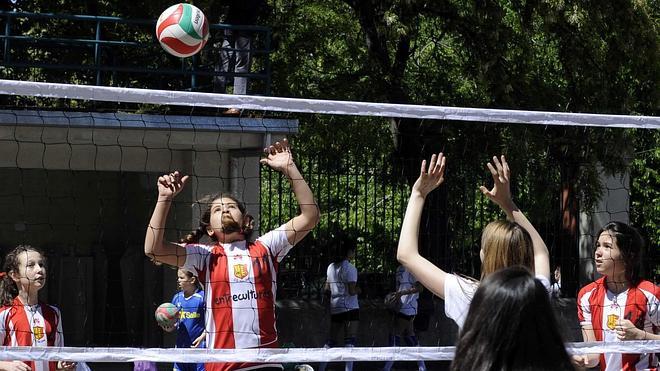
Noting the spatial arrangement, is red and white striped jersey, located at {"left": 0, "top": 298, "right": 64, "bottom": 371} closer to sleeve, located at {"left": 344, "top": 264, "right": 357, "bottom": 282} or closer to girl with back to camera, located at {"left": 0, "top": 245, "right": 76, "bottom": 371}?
girl with back to camera, located at {"left": 0, "top": 245, "right": 76, "bottom": 371}

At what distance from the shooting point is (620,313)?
5891 millimetres

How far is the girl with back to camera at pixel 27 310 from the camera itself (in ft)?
20.4

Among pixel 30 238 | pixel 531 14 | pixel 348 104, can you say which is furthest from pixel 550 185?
pixel 348 104

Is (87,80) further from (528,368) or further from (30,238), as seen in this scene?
(528,368)

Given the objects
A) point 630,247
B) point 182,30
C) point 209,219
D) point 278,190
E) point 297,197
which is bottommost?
point 630,247

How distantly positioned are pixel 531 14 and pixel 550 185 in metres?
2.61

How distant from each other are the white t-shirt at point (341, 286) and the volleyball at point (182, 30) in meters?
3.75

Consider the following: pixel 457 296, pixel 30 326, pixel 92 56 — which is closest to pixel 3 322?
pixel 30 326

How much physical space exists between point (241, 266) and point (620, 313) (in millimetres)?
2078

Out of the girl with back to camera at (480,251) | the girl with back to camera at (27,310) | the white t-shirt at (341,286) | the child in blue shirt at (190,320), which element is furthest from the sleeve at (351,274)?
the girl with back to camera at (480,251)

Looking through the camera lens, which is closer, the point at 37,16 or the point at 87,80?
the point at 37,16

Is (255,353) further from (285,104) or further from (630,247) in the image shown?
(630,247)

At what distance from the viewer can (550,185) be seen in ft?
47.1

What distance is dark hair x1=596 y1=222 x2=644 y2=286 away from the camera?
18.8ft
